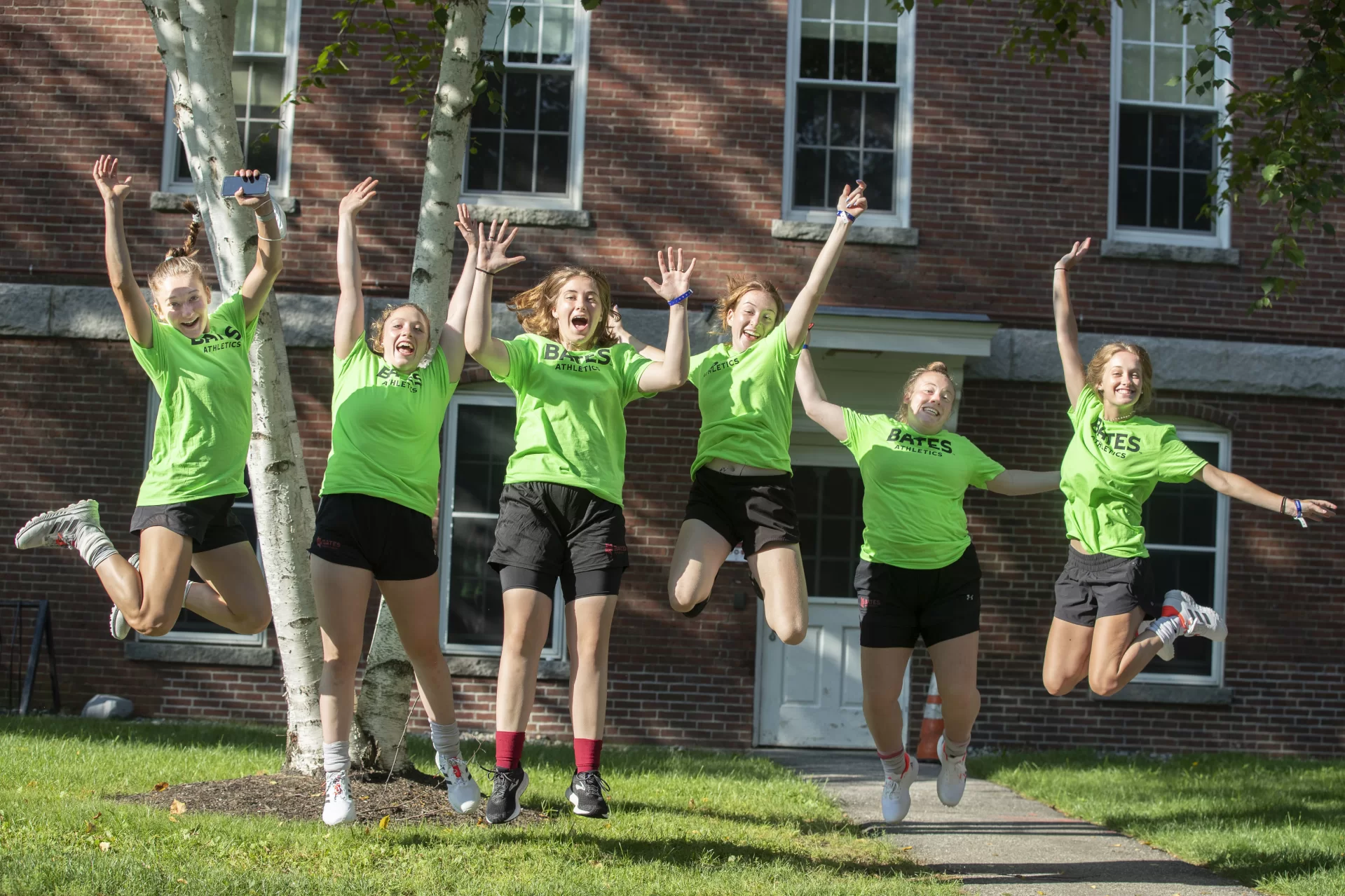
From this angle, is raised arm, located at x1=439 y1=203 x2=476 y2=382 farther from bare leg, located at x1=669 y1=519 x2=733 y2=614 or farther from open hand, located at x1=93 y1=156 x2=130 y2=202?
open hand, located at x1=93 y1=156 x2=130 y2=202

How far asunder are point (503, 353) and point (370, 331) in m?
0.87

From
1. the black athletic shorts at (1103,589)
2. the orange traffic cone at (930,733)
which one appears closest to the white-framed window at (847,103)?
the orange traffic cone at (930,733)

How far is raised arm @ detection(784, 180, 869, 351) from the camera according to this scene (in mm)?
5727

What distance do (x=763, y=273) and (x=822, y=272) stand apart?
18.3ft

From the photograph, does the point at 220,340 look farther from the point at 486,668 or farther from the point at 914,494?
the point at 486,668

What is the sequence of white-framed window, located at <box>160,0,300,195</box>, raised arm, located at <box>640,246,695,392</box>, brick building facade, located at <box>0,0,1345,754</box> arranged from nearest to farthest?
1. raised arm, located at <box>640,246,695,392</box>
2. brick building facade, located at <box>0,0,1345,754</box>
3. white-framed window, located at <box>160,0,300,195</box>

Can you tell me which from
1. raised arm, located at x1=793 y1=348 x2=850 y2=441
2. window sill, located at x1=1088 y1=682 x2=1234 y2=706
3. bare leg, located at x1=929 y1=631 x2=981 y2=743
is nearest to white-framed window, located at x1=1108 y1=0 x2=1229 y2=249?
window sill, located at x1=1088 y1=682 x2=1234 y2=706

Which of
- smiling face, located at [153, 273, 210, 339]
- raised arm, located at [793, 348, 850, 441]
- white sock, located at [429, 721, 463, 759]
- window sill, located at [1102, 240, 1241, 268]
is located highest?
window sill, located at [1102, 240, 1241, 268]

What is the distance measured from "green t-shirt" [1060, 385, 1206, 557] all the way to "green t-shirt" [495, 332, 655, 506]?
7.82 ft

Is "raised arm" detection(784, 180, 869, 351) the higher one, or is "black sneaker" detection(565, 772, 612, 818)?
"raised arm" detection(784, 180, 869, 351)

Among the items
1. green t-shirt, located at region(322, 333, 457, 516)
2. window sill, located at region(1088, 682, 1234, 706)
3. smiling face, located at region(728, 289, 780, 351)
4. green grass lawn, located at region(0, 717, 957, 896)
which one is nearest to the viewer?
green grass lawn, located at region(0, 717, 957, 896)

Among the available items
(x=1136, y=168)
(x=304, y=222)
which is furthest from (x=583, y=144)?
(x=1136, y=168)

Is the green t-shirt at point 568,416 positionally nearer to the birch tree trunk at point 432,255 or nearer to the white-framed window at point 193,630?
the birch tree trunk at point 432,255

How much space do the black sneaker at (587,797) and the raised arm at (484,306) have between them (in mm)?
1711
